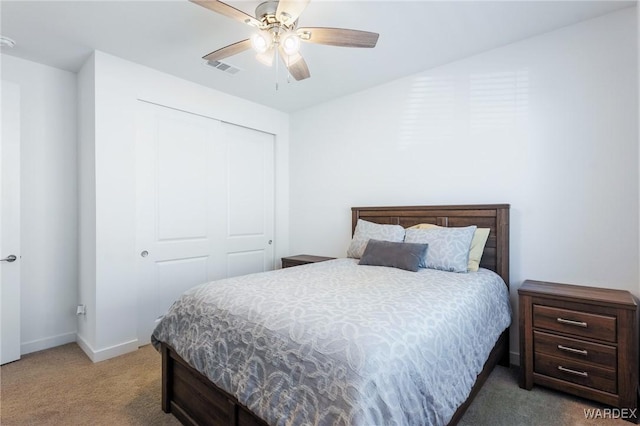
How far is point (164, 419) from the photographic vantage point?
1.88 m

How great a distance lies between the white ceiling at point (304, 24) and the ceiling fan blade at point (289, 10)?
1.19ft

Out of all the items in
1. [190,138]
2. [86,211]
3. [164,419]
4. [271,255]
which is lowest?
[164,419]

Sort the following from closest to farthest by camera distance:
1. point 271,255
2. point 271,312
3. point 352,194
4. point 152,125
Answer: point 271,312, point 152,125, point 352,194, point 271,255

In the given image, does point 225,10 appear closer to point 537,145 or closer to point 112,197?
point 112,197

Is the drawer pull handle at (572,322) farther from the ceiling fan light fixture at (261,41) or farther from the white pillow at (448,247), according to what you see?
the ceiling fan light fixture at (261,41)

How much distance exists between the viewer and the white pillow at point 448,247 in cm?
239

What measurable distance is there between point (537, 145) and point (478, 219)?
2.37ft

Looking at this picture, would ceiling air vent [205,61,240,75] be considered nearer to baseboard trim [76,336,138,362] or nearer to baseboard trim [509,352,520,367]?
baseboard trim [76,336,138,362]

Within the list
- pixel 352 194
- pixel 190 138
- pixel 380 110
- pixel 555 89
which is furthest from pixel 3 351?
pixel 555 89

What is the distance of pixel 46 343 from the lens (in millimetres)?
2916

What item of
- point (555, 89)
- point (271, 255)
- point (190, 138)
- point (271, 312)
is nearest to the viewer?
point (271, 312)

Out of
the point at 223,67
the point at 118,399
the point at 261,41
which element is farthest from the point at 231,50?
the point at 118,399

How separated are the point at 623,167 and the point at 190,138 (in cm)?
369

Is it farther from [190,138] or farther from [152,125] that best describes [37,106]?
[190,138]
